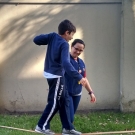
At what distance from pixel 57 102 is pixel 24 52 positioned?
2883 millimetres

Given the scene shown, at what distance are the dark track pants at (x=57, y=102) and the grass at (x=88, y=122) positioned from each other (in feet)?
4.40

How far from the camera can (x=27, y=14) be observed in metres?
8.45

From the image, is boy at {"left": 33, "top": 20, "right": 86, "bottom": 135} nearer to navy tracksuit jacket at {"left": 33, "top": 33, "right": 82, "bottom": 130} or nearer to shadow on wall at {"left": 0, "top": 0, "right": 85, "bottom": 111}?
navy tracksuit jacket at {"left": 33, "top": 33, "right": 82, "bottom": 130}

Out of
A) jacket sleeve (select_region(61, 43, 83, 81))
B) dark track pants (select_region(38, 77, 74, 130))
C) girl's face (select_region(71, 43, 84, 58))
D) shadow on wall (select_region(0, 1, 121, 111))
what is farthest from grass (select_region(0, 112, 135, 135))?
jacket sleeve (select_region(61, 43, 83, 81))

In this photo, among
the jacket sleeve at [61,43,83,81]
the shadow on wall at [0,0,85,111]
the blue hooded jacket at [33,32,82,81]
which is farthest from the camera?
the shadow on wall at [0,0,85,111]

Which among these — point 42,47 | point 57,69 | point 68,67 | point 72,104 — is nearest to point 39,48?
point 42,47

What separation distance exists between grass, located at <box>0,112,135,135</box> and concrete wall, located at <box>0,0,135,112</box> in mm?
398

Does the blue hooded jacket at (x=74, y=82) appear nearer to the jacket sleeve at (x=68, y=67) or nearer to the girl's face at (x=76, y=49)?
the girl's face at (x=76, y=49)

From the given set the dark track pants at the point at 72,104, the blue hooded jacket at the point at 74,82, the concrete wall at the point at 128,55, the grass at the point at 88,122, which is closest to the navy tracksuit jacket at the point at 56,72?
the dark track pants at the point at 72,104

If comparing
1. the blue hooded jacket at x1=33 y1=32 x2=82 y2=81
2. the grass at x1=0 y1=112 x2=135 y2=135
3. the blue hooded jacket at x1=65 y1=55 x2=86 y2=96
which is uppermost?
the blue hooded jacket at x1=33 y1=32 x2=82 y2=81

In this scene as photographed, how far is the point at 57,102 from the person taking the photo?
Result: 584 centimetres

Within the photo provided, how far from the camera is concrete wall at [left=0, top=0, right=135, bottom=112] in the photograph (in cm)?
846

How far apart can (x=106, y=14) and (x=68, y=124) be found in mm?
3255

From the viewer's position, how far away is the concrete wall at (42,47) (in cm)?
846
